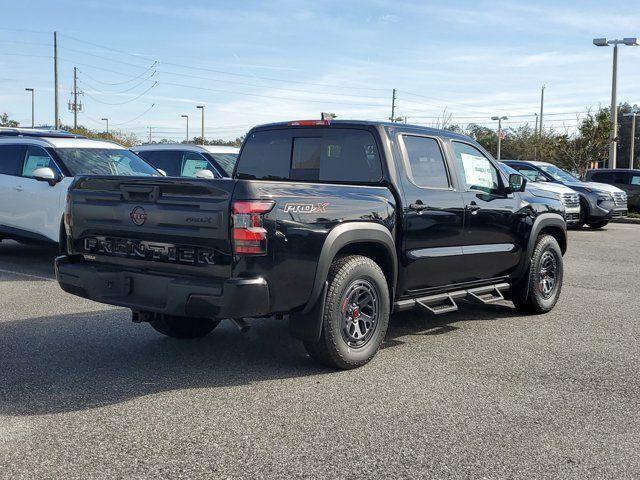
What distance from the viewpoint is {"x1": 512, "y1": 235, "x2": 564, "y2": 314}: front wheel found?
7391mm

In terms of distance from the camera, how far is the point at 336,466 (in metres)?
3.60

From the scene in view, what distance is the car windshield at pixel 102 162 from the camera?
10.1 metres

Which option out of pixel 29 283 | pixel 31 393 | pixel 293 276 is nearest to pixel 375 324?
pixel 293 276

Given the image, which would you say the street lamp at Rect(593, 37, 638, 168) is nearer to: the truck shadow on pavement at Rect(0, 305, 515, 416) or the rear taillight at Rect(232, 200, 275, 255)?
the truck shadow on pavement at Rect(0, 305, 515, 416)

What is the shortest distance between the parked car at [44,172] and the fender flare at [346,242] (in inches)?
229

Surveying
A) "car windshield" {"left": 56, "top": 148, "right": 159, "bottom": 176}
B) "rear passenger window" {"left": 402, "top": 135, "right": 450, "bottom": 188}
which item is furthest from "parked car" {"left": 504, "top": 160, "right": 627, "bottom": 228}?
"rear passenger window" {"left": 402, "top": 135, "right": 450, "bottom": 188}

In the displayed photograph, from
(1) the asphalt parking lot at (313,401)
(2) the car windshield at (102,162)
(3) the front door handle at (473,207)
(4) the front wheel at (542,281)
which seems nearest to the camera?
(1) the asphalt parking lot at (313,401)

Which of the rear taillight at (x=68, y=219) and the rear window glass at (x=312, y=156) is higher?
the rear window glass at (x=312, y=156)

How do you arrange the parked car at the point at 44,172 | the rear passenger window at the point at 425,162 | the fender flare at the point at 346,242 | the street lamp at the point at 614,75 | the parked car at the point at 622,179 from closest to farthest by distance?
1. the fender flare at the point at 346,242
2. the rear passenger window at the point at 425,162
3. the parked car at the point at 44,172
4. the parked car at the point at 622,179
5. the street lamp at the point at 614,75

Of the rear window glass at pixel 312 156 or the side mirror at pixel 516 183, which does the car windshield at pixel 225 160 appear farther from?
the side mirror at pixel 516 183

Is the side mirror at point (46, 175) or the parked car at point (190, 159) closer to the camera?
the side mirror at point (46, 175)

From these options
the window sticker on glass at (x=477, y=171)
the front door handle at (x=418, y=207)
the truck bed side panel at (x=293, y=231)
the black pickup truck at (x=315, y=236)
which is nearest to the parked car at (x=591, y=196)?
the black pickup truck at (x=315, y=236)

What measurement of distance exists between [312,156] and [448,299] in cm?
175

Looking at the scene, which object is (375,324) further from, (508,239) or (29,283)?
(29,283)
